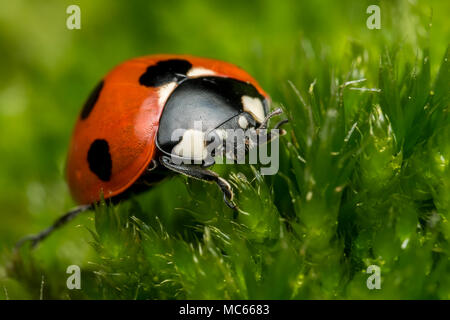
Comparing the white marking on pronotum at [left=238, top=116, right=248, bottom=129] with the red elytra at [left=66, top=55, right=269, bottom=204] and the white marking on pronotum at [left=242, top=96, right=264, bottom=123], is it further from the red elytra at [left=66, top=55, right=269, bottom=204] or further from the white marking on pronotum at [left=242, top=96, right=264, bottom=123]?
the red elytra at [left=66, top=55, right=269, bottom=204]

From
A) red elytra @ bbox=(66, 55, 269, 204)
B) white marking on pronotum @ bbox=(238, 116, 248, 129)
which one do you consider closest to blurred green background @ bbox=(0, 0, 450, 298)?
red elytra @ bbox=(66, 55, 269, 204)

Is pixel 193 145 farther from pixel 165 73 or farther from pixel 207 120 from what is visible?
pixel 165 73

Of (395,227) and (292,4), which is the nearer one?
(395,227)

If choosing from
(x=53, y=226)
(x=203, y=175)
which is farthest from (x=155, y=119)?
(x=53, y=226)

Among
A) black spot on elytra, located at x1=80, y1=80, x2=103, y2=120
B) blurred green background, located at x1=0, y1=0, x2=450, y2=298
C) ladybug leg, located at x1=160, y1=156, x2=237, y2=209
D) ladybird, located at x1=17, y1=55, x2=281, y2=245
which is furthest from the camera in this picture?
blurred green background, located at x1=0, y1=0, x2=450, y2=298
